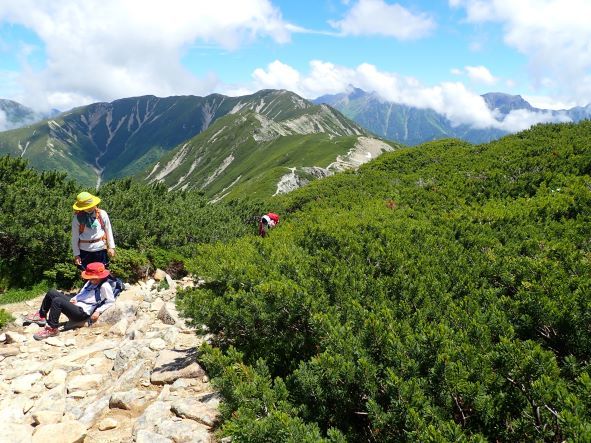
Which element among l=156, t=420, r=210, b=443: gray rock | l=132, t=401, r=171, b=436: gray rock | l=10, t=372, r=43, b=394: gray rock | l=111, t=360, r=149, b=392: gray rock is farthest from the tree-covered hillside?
l=10, t=372, r=43, b=394: gray rock

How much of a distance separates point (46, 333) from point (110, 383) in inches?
151

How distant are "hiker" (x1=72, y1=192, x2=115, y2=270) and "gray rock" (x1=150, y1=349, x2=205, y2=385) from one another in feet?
16.2

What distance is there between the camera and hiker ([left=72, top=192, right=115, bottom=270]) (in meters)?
10.8

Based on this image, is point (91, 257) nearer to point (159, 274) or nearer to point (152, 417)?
point (159, 274)

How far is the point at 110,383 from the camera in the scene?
7.39 meters

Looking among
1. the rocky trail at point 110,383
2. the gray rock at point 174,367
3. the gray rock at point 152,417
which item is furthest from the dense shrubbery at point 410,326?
the gray rock at point 152,417

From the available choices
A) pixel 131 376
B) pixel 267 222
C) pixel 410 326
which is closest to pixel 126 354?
pixel 131 376

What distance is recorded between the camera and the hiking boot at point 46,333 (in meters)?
9.77

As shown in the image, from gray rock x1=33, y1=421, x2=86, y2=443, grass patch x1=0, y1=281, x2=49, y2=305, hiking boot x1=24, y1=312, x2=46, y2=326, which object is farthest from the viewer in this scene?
grass patch x1=0, y1=281, x2=49, y2=305

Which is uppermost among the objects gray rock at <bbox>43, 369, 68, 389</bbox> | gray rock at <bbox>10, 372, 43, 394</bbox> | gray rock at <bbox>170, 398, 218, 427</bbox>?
gray rock at <bbox>170, 398, 218, 427</bbox>

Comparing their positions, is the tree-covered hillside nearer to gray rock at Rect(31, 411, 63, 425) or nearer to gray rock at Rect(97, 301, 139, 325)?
gray rock at Rect(31, 411, 63, 425)

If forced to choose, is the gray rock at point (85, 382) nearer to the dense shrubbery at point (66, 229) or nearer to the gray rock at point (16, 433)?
the gray rock at point (16, 433)

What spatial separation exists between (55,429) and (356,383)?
4576 mm

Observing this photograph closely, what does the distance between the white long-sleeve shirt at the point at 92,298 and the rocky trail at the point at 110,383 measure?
412 millimetres
